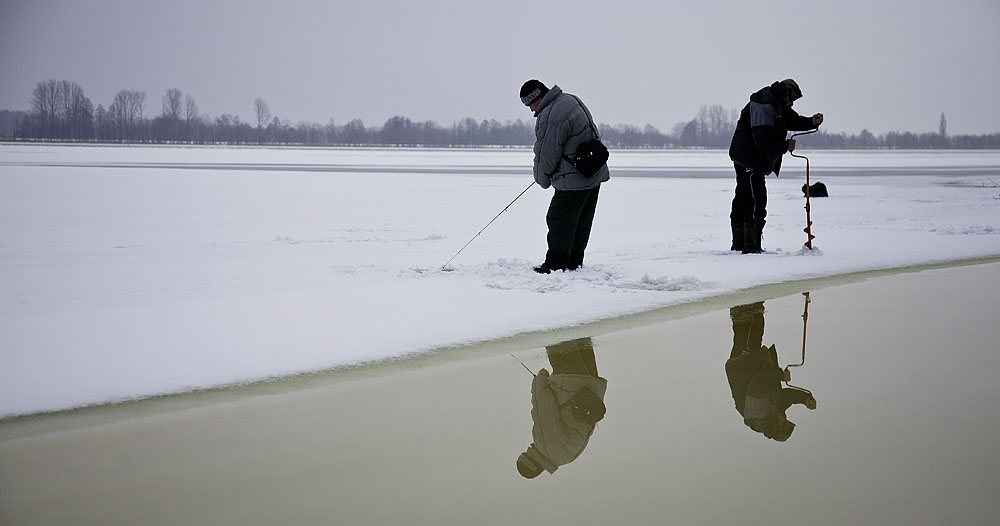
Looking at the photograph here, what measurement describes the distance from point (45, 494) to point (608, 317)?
413cm

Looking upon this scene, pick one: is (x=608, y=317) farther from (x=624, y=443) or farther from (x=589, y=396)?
(x=624, y=443)

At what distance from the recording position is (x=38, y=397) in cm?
430

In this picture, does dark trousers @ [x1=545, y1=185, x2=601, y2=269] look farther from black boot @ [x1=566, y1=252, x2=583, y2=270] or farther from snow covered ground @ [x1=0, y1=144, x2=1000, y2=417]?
snow covered ground @ [x1=0, y1=144, x2=1000, y2=417]

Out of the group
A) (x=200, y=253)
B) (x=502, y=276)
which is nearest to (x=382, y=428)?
(x=502, y=276)

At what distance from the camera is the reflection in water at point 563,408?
138 inches

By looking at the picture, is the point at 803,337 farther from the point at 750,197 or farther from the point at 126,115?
the point at 126,115

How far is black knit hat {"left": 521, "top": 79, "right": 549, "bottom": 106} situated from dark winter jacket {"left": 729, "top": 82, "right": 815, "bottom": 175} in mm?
2580

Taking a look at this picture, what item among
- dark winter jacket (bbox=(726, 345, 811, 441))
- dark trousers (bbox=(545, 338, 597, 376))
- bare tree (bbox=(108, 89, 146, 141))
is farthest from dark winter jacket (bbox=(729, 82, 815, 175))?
bare tree (bbox=(108, 89, 146, 141))

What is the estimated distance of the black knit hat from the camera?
808cm

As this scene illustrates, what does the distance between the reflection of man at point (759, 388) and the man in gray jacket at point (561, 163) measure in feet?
7.96

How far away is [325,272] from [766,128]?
5000mm

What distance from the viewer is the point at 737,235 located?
9.95 m

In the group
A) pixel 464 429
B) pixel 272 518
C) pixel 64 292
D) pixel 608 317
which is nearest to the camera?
pixel 272 518

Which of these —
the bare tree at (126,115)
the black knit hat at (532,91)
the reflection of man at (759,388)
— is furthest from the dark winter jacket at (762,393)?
the bare tree at (126,115)
